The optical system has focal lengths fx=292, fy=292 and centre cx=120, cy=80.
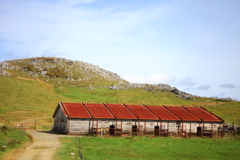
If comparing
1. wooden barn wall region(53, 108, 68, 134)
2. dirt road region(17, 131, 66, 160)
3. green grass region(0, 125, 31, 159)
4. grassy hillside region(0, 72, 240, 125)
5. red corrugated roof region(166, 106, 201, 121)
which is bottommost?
dirt road region(17, 131, 66, 160)

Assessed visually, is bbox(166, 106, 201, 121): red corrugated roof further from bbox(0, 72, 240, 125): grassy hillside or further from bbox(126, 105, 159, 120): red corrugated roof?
bbox(0, 72, 240, 125): grassy hillside

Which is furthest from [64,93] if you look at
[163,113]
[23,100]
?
[163,113]

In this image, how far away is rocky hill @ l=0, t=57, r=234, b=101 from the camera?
135125 millimetres

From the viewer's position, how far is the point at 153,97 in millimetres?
116062

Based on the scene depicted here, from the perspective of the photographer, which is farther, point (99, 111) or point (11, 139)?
point (99, 111)

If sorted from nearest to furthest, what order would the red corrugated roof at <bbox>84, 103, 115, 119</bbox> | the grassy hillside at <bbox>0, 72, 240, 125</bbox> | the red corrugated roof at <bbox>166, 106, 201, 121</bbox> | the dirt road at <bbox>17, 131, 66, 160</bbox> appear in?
the dirt road at <bbox>17, 131, 66, 160</bbox> < the red corrugated roof at <bbox>84, 103, 115, 119</bbox> < the red corrugated roof at <bbox>166, 106, 201, 121</bbox> < the grassy hillside at <bbox>0, 72, 240, 125</bbox>

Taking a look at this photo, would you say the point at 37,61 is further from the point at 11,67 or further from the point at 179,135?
the point at 179,135

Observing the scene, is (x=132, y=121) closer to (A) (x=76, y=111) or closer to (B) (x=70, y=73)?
(A) (x=76, y=111)

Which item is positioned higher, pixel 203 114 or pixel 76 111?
pixel 76 111

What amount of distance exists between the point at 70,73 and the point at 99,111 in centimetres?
10706

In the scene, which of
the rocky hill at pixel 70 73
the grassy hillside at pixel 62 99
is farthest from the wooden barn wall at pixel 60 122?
the rocky hill at pixel 70 73

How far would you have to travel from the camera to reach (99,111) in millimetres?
57875

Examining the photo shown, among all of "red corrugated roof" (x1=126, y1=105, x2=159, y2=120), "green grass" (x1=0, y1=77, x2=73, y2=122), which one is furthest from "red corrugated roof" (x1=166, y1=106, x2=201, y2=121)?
"green grass" (x1=0, y1=77, x2=73, y2=122)

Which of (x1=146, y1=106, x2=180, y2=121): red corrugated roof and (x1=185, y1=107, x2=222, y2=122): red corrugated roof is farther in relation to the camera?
(x1=185, y1=107, x2=222, y2=122): red corrugated roof
